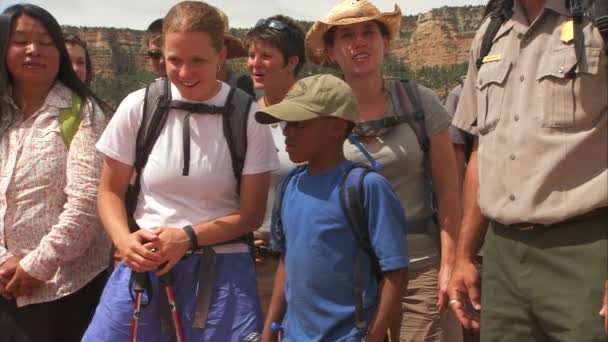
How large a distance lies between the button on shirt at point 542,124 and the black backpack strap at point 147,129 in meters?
1.21

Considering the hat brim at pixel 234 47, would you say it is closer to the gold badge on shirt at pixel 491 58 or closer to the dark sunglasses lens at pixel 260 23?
the dark sunglasses lens at pixel 260 23

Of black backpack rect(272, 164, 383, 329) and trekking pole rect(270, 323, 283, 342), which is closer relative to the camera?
black backpack rect(272, 164, 383, 329)

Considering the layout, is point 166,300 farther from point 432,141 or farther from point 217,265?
point 432,141

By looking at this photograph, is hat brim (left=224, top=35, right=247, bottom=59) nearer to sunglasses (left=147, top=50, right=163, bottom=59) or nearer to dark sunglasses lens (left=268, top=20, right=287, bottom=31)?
dark sunglasses lens (left=268, top=20, right=287, bottom=31)

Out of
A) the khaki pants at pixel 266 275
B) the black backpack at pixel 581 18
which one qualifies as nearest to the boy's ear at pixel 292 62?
the khaki pants at pixel 266 275

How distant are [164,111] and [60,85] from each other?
95 centimetres

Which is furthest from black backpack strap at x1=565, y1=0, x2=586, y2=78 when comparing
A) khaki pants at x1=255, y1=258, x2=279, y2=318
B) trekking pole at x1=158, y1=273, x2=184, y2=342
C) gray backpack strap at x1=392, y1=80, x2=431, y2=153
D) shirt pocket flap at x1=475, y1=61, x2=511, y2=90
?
khaki pants at x1=255, y1=258, x2=279, y2=318

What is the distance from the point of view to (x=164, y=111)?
3.05 meters

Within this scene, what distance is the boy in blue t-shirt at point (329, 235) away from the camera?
2686mm

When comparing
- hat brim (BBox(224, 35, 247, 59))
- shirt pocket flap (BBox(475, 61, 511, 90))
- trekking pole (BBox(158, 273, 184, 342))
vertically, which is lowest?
trekking pole (BBox(158, 273, 184, 342))

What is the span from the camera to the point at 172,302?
9.53ft

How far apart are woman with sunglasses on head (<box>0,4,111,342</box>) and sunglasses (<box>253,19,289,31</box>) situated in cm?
110

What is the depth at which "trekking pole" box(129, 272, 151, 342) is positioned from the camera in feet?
9.41

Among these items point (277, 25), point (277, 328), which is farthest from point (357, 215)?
point (277, 25)
